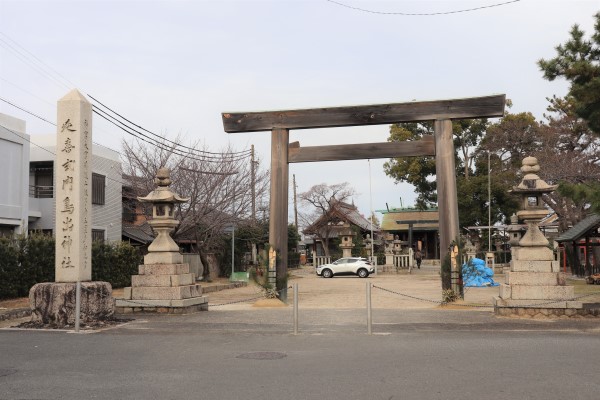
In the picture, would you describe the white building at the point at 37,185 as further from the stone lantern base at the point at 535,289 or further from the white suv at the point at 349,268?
the stone lantern base at the point at 535,289

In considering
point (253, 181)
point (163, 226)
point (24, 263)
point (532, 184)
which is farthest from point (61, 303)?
point (253, 181)

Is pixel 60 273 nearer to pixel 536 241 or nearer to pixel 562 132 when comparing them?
pixel 536 241

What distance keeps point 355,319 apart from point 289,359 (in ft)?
17.4

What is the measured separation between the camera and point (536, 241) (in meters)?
13.0

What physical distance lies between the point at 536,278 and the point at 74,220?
1008 cm

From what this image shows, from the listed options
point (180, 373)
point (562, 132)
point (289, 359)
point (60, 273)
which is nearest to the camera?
point (180, 373)

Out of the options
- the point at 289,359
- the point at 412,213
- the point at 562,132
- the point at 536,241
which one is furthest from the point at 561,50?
the point at 412,213

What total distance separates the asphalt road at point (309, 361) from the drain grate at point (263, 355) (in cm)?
1

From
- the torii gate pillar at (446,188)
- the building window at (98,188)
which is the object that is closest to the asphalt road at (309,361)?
the torii gate pillar at (446,188)

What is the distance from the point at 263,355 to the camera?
8.07 metres

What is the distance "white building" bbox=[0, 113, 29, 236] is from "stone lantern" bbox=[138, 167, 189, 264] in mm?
11110

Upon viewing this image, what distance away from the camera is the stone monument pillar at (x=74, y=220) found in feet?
37.1

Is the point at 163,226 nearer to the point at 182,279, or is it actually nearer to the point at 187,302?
the point at 182,279

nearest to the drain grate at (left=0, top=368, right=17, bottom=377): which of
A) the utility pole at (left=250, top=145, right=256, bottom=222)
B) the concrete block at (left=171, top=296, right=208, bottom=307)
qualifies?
the concrete block at (left=171, top=296, right=208, bottom=307)
